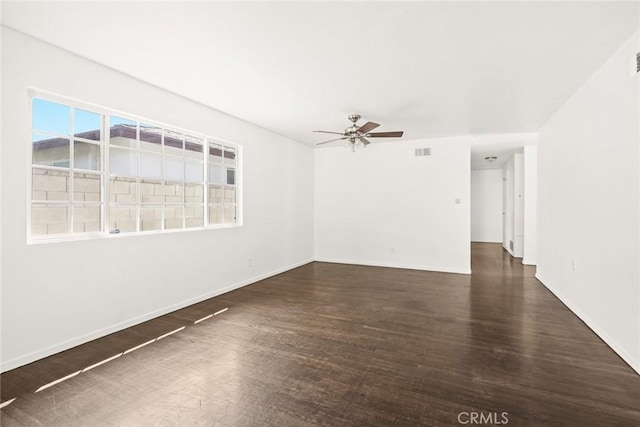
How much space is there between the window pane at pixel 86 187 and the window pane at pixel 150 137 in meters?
0.66

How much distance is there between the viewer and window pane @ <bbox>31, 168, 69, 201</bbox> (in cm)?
250

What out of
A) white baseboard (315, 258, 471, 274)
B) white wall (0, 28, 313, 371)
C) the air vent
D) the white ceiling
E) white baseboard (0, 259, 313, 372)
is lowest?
white baseboard (0, 259, 313, 372)

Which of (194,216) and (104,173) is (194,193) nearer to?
(194,216)

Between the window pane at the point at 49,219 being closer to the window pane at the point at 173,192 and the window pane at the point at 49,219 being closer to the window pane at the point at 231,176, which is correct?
the window pane at the point at 173,192

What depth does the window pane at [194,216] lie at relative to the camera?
13.1 feet

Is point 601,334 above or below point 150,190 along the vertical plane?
below

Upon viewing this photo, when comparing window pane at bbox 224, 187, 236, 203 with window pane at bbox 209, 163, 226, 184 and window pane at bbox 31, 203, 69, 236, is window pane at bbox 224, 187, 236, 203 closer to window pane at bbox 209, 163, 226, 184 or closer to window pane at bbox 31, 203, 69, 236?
window pane at bbox 209, 163, 226, 184

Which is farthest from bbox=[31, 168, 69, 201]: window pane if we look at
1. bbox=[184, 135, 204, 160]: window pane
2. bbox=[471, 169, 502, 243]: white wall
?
bbox=[471, 169, 502, 243]: white wall

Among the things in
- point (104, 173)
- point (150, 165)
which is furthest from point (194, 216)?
point (104, 173)

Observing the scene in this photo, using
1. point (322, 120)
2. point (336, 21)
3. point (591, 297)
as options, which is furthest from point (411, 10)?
point (591, 297)

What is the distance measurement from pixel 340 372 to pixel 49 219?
2.79 meters

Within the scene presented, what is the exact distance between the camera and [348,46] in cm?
251
